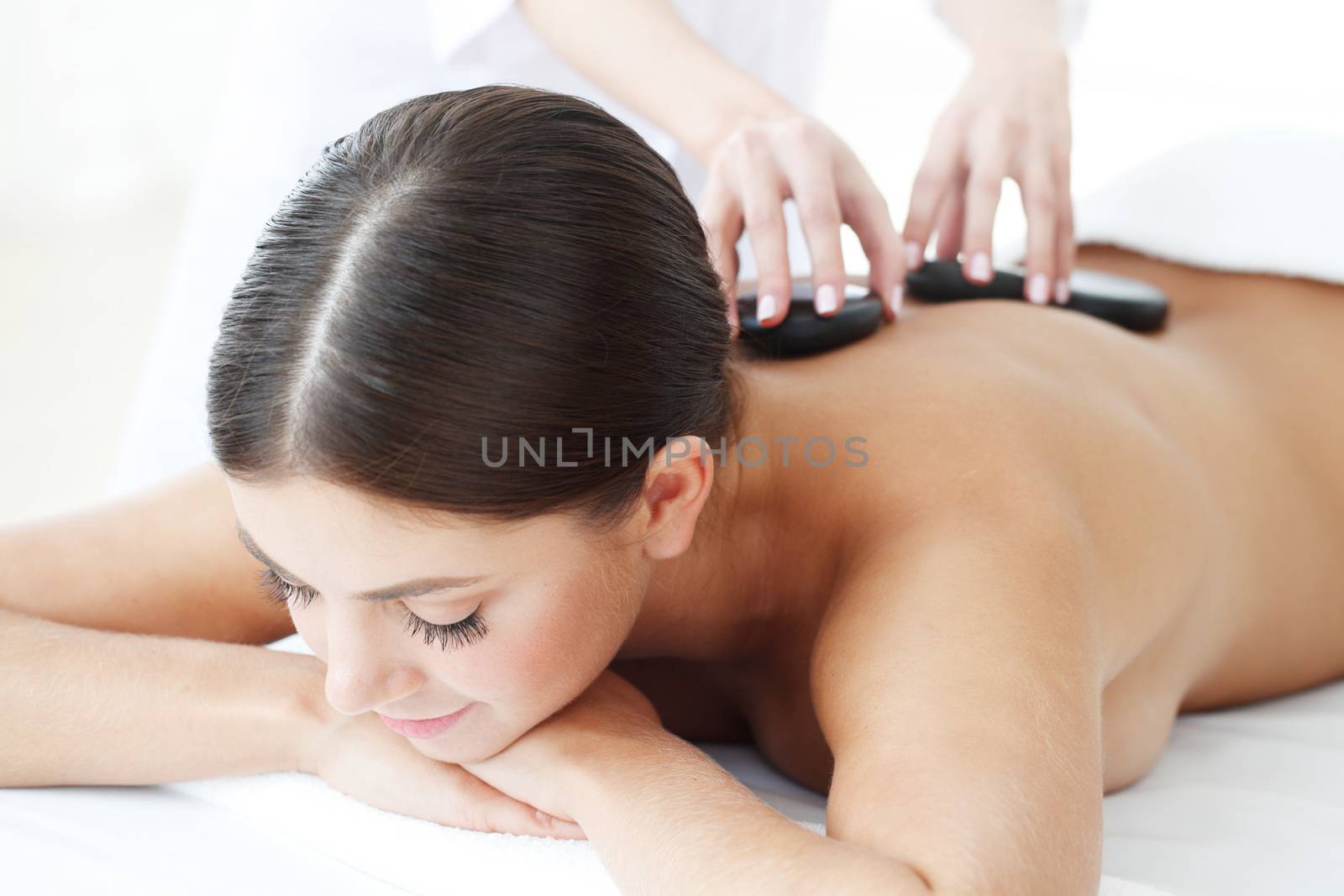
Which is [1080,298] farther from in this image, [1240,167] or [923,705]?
[923,705]

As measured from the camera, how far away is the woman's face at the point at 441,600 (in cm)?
92

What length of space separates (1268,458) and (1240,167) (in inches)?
15.8

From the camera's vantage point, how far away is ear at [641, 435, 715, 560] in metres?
1.02

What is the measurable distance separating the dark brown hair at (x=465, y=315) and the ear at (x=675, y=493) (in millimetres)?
22

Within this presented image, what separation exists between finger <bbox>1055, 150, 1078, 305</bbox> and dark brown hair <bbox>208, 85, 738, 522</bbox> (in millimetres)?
630

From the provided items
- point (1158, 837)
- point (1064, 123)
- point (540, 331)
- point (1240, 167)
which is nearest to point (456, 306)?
point (540, 331)

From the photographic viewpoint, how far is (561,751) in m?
1.07

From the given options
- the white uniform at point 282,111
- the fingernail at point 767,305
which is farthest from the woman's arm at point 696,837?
the white uniform at point 282,111

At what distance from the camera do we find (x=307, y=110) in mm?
1795

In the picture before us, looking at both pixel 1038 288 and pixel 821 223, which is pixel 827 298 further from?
pixel 1038 288

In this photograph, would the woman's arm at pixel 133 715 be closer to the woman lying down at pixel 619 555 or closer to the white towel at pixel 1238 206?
the woman lying down at pixel 619 555

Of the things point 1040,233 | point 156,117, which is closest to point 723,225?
point 1040,233

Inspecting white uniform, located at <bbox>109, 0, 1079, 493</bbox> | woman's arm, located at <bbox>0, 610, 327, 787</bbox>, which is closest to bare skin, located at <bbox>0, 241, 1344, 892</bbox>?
woman's arm, located at <bbox>0, 610, 327, 787</bbox>

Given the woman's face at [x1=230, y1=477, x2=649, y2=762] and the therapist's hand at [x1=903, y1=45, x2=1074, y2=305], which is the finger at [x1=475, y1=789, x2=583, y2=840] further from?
the therapist's hand at [x1=903, y1=45, x2=1074, y2=305]
